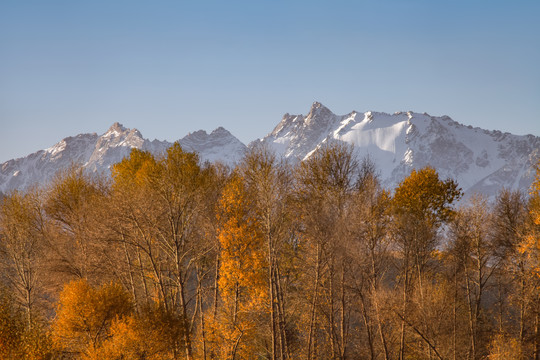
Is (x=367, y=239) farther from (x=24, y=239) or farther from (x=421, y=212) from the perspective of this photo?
(x=24, y=239)

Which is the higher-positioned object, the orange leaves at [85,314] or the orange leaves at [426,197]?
the orange leaves at [426,197]

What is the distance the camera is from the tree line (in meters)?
23.9

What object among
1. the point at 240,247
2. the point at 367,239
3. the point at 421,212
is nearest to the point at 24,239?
the point at 240,247

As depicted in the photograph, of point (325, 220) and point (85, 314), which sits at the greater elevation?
point (325, 220)

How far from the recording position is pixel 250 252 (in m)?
26.4

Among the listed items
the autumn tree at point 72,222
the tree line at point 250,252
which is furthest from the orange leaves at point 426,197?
the autumn tree at point 72,222

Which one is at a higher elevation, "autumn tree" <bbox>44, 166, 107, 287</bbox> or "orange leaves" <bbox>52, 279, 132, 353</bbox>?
"autumn tree" <bbox>44, 166, 107, 287</bbox>

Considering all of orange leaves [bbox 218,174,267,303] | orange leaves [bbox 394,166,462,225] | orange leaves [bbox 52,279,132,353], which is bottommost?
orange leaves [bbox 52,279,132,353]

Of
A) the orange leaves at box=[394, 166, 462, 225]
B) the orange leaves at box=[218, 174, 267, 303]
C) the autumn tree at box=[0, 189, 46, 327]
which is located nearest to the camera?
the orange leaves at box=[218, 174, 267, 303]

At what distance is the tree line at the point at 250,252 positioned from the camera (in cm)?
2394

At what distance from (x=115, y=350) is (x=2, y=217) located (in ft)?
59.7

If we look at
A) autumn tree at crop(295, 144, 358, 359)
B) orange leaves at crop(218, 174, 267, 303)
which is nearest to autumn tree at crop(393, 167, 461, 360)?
autumn tree at crop(295, 144, 358, 359)

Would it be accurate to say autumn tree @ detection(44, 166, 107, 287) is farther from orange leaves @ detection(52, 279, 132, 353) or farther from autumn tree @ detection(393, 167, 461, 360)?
autumn tree @ detection(393, 167, 461, 360)

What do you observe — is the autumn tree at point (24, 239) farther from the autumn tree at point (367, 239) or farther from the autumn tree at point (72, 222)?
the autumn tree at point (367, 239)
